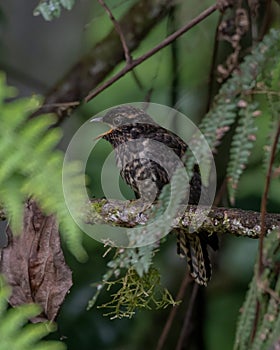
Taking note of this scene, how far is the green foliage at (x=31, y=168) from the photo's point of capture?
93cm

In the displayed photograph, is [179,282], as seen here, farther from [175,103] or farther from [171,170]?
[171,170]

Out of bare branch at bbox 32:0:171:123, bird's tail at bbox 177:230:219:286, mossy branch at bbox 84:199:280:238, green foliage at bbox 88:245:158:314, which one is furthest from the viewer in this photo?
bare branch at bbox 32:0:171:123

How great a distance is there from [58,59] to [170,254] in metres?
1.92

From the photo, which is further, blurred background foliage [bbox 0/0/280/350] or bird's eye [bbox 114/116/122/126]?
blurred background foliage [bbox 0/0/280/350]

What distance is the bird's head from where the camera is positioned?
290 centimetres

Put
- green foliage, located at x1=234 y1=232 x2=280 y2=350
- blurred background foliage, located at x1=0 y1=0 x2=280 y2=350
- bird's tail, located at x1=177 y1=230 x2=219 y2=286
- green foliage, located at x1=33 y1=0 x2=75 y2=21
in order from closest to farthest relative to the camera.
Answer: green foliage, located at x1=234 y1=232 x2=280 y2=350 → green foliage, located at x1=33 y1=0 x2=75 y2=21 → bird's tail, located at x1=177 y1=230 x2=219 y2=286 → blurred background foliage, located at x1=0 y1=0 x2=280 y2=350

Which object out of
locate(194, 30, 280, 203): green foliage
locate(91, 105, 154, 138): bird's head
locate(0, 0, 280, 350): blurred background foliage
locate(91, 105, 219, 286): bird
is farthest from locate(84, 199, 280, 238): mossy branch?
locate(0, 0, 280, 350): blurred background foliage

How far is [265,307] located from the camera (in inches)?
66.1

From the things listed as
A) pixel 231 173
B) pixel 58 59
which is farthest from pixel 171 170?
pixel 58 59

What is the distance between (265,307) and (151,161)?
108cm

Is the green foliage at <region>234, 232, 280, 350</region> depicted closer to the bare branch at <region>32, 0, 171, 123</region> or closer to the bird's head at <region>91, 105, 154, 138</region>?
the bird's head at <region>91, 105, 154, 138</region>

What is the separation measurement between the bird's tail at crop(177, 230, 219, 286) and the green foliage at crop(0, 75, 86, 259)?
1.59 metres

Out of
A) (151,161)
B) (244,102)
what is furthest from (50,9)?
(244,102)

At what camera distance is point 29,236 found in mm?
1837
